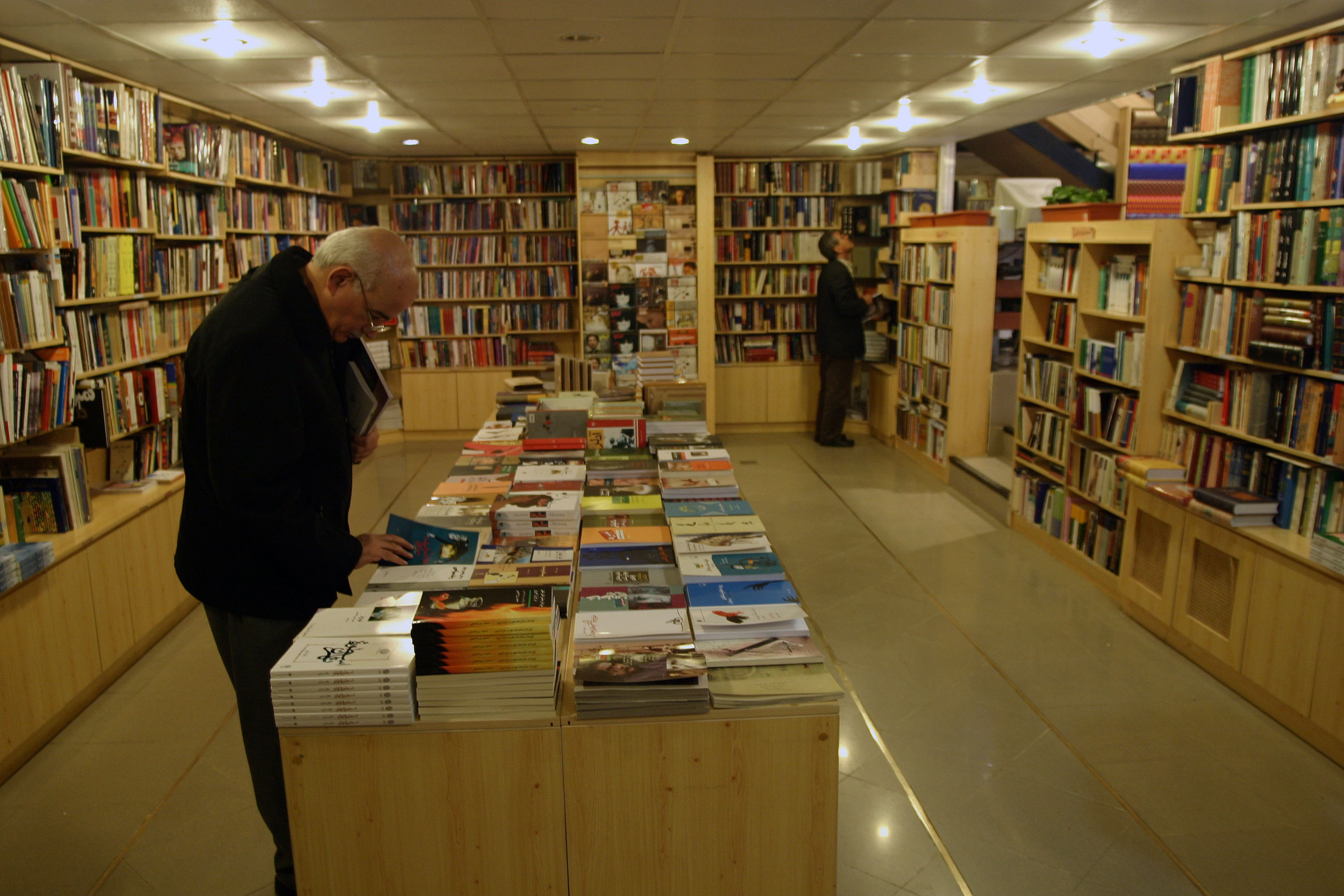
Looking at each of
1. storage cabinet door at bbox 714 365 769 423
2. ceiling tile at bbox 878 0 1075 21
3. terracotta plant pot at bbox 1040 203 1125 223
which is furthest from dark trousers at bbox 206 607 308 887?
storage cabinet door at bbox 714 365 769 423

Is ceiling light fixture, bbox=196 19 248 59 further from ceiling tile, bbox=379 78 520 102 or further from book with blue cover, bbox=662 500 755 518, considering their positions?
book with blue cover, bbox=662 500 755 518

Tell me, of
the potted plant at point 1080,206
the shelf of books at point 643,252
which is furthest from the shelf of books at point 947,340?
the shelf of books at point 643,252

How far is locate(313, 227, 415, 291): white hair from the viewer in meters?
2.13

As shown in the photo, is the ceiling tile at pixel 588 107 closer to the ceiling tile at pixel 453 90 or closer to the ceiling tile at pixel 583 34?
the ceiling tile at pixel 453 90

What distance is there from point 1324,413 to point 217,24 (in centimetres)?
462

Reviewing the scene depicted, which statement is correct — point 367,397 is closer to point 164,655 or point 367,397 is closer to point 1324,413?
point 164,655

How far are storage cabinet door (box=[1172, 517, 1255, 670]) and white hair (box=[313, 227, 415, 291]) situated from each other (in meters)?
3.42

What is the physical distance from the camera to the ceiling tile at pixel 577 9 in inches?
135

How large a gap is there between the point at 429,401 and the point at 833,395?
3.94 meters

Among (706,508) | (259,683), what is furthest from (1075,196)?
(259,683)

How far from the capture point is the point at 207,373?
2021 mm

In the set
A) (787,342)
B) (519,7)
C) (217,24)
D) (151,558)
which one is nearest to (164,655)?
(151,558)

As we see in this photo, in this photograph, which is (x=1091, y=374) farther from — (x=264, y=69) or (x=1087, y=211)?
(x=264, y=69)

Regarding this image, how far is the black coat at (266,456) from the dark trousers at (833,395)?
22.0ft
